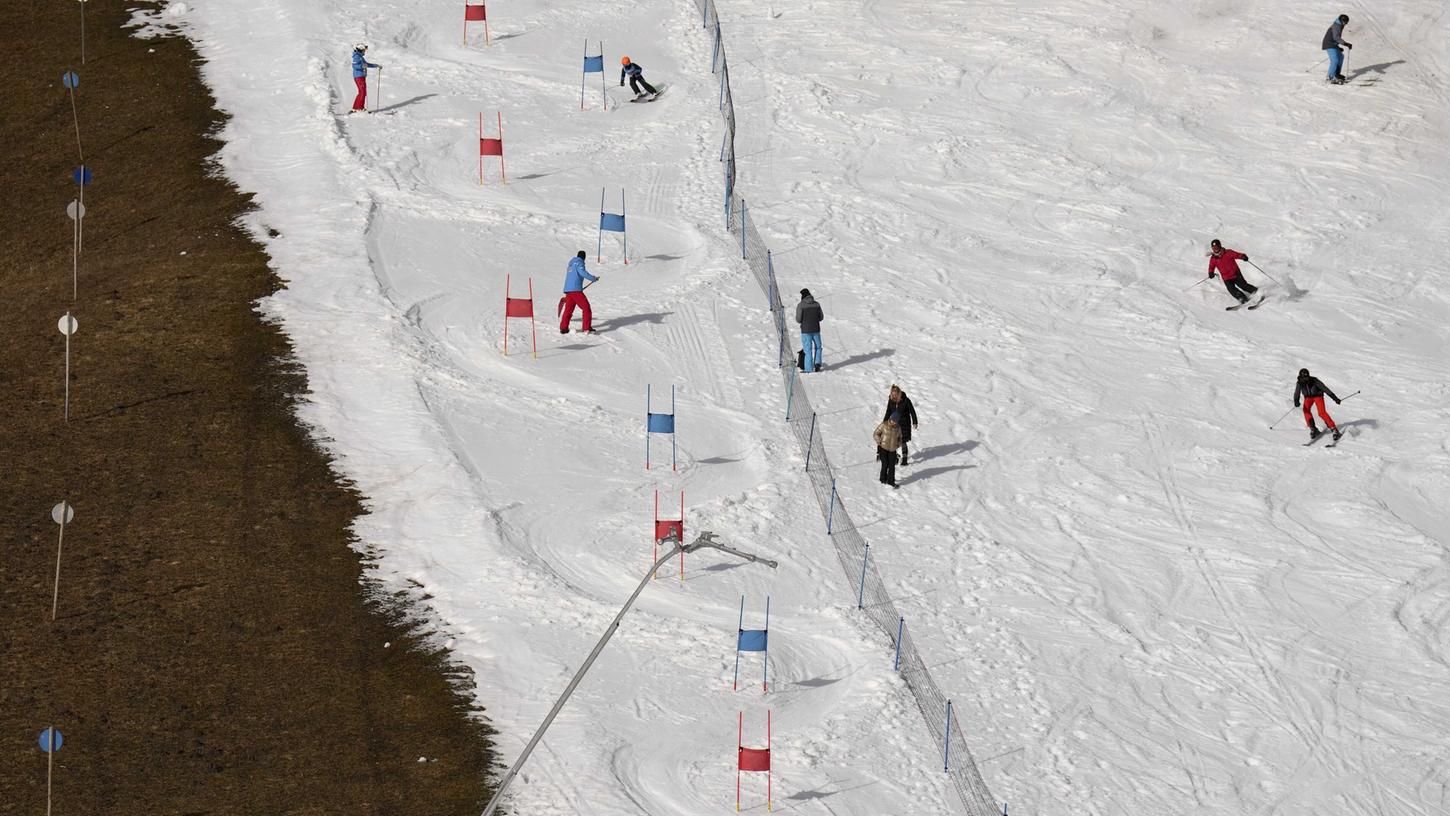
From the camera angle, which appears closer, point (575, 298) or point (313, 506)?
point (313, 506)

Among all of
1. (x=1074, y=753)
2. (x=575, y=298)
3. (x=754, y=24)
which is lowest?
(x=1074, y=753)

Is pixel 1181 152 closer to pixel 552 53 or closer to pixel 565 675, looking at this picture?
pixel 552 53

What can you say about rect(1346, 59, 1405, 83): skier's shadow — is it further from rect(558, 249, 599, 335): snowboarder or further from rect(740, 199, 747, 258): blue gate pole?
rect(558, 249, 599, 335): snowboarder

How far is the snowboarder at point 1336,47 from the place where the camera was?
39.0m

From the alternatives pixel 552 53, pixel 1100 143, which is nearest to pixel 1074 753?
pixel 1100 143

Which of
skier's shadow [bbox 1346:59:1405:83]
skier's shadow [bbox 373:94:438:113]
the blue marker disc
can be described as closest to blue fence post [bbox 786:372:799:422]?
skier's shadow [bbox 373:94:438:113]

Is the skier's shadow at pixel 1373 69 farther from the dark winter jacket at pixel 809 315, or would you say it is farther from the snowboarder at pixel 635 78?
the dark winter jacket at pixel 809 315

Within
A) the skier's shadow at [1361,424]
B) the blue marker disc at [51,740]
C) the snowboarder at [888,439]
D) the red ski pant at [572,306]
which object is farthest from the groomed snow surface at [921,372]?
the blue marker disc at [51,740]

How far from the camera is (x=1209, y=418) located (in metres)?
28.6

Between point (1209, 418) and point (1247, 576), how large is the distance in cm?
453

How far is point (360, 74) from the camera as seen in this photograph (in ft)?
Result: 118

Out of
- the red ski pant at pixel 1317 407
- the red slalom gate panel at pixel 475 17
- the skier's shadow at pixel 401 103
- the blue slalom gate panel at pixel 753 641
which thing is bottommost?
the blue slalom gate panel at pixel 753 641

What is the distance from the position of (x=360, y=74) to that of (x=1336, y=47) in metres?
21.3

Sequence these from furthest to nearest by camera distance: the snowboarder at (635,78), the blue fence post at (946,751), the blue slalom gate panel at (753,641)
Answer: the snowboarder at (635,78) < the blue slalom gate panel at (753,641) < the blue fence post at (946,751)
